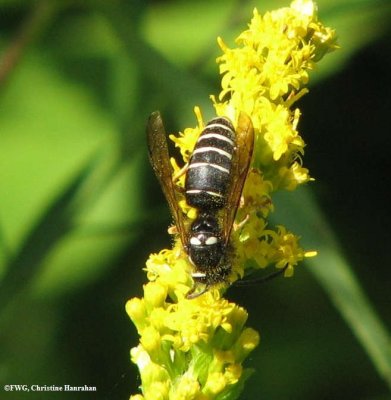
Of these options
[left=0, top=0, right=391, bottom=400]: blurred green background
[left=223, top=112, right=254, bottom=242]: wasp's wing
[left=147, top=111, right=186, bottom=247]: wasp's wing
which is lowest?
[left=223, top=112, right=254, bottom=242]: wasp's wing

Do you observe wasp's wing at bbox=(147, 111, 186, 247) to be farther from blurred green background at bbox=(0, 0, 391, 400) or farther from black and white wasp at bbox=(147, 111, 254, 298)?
blurred green background at bbox=(0, 0, 391, 400)

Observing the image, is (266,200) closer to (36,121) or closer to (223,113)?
(223,113)

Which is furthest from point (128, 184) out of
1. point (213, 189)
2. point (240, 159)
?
point (240, 159)

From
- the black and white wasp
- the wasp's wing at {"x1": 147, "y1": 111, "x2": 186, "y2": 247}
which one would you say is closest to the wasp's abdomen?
the black and white wasp

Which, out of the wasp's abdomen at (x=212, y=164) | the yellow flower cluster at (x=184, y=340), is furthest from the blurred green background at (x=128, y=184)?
the yellow flower cluster at (x=184, y=340)

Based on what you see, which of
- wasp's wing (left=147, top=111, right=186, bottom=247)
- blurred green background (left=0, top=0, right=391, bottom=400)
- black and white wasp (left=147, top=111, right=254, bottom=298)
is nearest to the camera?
black and white wasp (left=147, top=111, right=254, bottom=298)

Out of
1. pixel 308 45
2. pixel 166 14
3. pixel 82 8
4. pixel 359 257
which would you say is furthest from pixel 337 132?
pixel 308 45

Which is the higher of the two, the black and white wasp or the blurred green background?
the blurred green background

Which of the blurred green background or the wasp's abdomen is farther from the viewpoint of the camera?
the blurred green background

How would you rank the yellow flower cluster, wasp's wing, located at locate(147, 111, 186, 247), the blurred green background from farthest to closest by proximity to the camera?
the blurred green background < wasp's wing, located at locate(147, 111, 186, 247) < the yellow flower cluster
